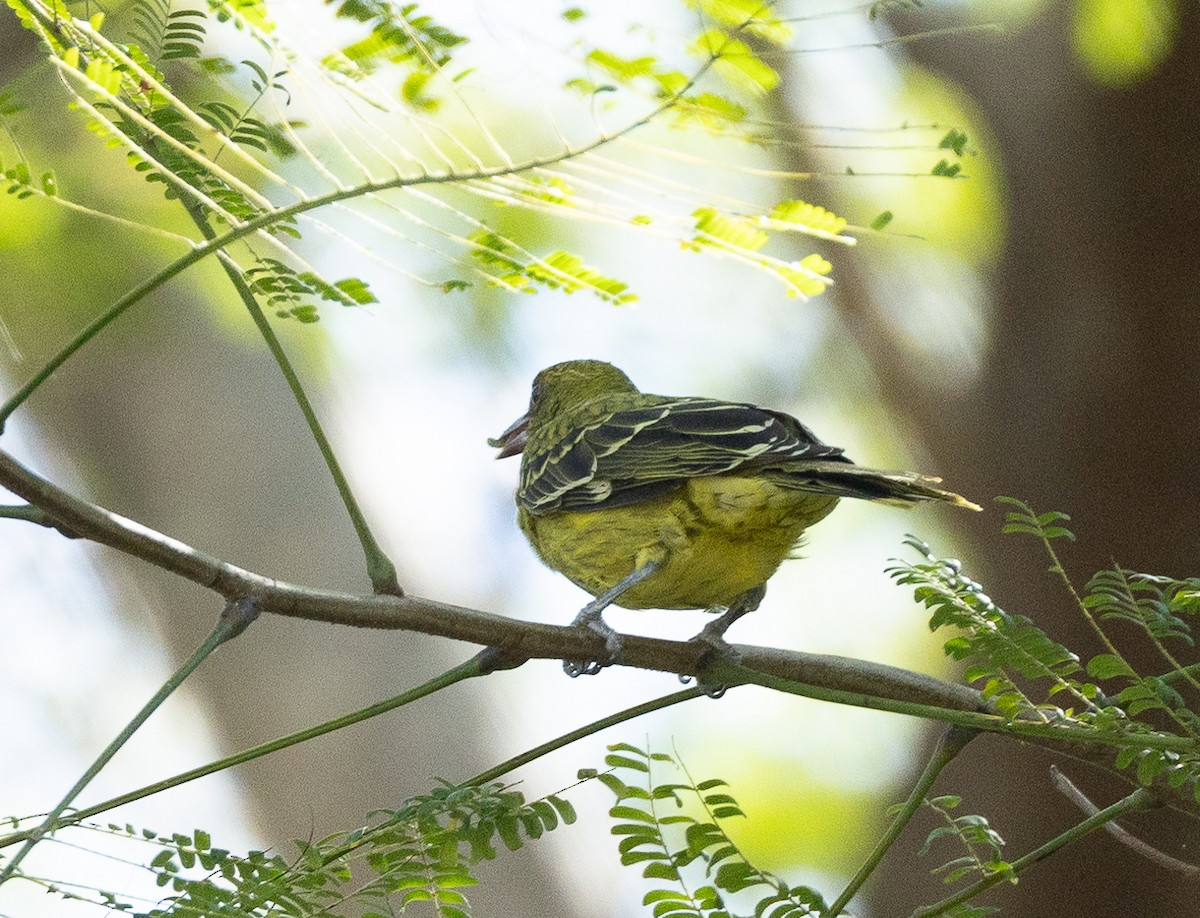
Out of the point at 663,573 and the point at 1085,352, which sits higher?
the point at 1085,352

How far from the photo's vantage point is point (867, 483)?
10.0ft

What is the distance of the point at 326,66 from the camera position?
8.39 feet

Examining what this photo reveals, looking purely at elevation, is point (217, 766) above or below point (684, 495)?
below

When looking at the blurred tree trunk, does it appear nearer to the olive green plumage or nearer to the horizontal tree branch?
the olive green plumage

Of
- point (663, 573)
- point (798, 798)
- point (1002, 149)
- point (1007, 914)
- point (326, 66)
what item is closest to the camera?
point (326, 66)

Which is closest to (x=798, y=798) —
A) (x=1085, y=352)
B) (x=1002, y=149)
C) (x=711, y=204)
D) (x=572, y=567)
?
(x=1085, y=352)

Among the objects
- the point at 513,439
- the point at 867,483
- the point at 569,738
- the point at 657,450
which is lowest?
the point at 569,738

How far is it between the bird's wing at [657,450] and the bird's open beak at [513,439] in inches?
36.7

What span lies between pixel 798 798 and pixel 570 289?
6109 mm

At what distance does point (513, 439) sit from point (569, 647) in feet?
8.86

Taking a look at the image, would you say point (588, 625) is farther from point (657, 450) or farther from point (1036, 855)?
point (1036, 855)

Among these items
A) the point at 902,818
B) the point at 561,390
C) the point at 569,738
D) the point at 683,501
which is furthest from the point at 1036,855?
the point at 561,390

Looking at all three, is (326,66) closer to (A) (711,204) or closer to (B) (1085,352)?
(A) (711,204)

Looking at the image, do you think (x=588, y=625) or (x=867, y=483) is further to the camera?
(x=588, y=625)
